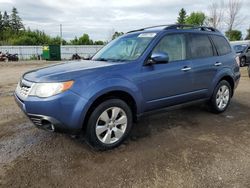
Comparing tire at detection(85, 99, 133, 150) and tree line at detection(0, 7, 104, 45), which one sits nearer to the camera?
tire at detection(85, 99, 133, 150)

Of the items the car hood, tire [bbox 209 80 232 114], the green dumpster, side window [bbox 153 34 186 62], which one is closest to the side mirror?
side window [bbox 153 34 186 62]

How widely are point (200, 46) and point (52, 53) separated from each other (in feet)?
100.0

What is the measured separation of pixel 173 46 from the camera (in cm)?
464

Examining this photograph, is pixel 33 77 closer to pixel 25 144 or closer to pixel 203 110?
pixel 25 144

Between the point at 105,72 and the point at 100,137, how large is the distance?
91 cm

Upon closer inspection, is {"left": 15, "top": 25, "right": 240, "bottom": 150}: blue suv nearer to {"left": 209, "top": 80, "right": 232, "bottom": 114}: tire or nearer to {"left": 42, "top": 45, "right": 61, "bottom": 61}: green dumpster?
{"left": 209, "top": 80, "right": 232, "bottom": 114}: tire

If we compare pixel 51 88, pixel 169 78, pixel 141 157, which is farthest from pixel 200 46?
pixel 51 88

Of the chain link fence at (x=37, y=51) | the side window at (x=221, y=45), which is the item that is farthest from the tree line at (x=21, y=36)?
the side window at (x=221, y=45)

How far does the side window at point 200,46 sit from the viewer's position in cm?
493

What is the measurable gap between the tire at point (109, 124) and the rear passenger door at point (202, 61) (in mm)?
1621

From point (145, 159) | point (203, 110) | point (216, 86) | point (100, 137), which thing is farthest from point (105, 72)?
point (203, 110)

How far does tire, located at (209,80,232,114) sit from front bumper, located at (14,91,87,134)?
3.08 metres

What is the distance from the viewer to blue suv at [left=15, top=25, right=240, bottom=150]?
3.45 meters

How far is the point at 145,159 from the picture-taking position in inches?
142
